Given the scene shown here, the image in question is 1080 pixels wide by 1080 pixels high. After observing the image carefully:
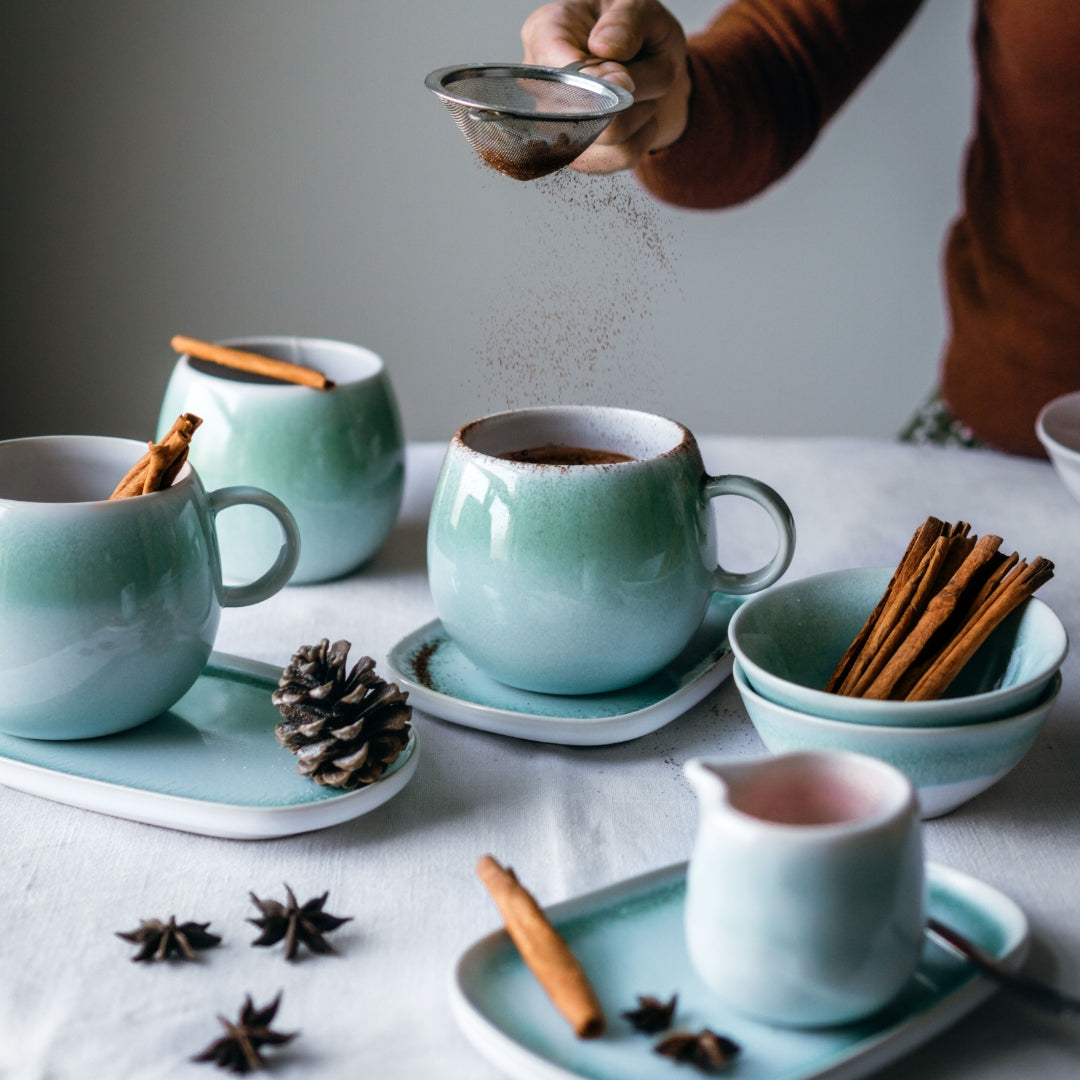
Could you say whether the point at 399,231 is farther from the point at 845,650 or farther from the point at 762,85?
the point at 845,650

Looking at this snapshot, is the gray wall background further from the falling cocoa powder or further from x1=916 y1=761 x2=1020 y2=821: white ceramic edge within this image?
x1=916 y1=761 x2=1020 y2=821: white ceramic edge

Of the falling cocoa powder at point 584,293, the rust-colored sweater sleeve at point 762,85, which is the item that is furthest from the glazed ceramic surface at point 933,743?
the falling cocoa powder at point 584,293

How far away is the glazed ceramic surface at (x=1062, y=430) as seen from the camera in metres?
0.81

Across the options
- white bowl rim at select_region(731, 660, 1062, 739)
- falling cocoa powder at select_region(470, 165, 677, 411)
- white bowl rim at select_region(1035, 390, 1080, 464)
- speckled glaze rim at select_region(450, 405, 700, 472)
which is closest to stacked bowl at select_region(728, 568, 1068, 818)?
white bowl rim at select_region(731, 660, 1062, 739)

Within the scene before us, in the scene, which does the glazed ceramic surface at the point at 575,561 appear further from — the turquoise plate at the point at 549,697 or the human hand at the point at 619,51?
the human hand at the point at 619,51

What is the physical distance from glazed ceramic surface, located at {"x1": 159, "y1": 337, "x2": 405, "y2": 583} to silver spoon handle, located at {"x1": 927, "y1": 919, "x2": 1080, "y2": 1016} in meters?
0.48

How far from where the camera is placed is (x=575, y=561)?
0.59m

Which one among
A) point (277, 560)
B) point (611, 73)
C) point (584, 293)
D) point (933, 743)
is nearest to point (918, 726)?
point (933, 743)

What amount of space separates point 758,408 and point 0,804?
4.75 ft

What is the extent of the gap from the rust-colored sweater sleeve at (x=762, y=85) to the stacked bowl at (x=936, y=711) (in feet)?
2.39

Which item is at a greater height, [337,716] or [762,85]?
[762,85]

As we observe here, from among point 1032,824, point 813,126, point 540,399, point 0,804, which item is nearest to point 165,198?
point 540,399

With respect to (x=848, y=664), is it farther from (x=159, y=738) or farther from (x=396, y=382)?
(x=396, y=382)

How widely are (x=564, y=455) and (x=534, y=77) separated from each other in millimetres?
302
